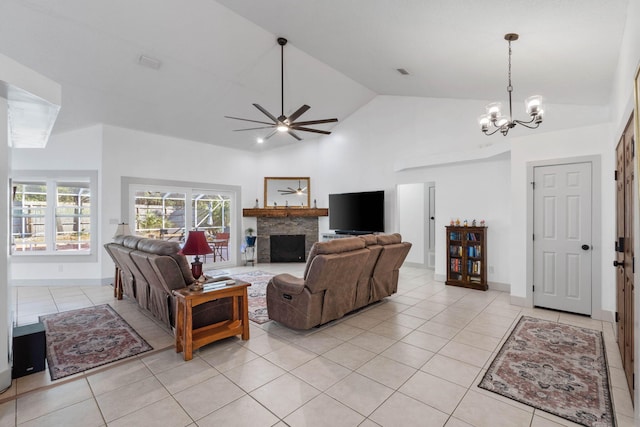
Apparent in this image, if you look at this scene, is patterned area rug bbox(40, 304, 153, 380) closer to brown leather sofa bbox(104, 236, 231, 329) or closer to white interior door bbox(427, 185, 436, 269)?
brown leather sofa bbox(104, 236, 231, 329)

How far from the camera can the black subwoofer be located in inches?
100

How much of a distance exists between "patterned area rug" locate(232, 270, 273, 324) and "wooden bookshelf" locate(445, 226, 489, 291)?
355 centimetres

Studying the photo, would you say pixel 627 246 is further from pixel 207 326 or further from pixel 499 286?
pixel 207 326

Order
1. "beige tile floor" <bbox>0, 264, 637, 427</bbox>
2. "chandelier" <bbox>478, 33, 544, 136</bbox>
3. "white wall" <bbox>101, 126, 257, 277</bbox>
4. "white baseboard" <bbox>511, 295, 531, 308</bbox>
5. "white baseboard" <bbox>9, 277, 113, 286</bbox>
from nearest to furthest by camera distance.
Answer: "beige tile floor" <bbox>0, 264, 637, 427</bbox> < "chandelier" <bbox>478, 33, 544, 136</bbox> < "white baseboard" <bbox>511, 295, 531, 308</bbox> < "white baseboard" <bbox>9, 277, 113, 286</bbox> < "white wall" <bbox>101, 126, 257, 277</bbox>

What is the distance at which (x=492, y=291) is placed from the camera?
17.4 ft

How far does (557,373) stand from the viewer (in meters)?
2.61

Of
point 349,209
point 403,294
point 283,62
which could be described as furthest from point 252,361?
point 349,209

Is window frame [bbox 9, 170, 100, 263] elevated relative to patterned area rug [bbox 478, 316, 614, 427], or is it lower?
elevated

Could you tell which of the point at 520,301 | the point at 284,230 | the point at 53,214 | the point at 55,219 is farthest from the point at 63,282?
the point at 520,301

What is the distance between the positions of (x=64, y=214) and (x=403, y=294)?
6.80 meters

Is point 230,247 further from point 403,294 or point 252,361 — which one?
point 252,361

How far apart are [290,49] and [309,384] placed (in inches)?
185

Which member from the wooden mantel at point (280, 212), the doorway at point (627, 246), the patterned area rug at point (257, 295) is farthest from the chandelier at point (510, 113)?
the wooden mantel at point (280, 212)

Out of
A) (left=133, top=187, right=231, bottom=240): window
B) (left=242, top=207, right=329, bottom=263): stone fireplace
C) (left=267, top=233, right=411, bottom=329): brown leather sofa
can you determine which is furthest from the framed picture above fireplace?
(left=267, top=233, right=411, bottom=329): brown leather sofa
